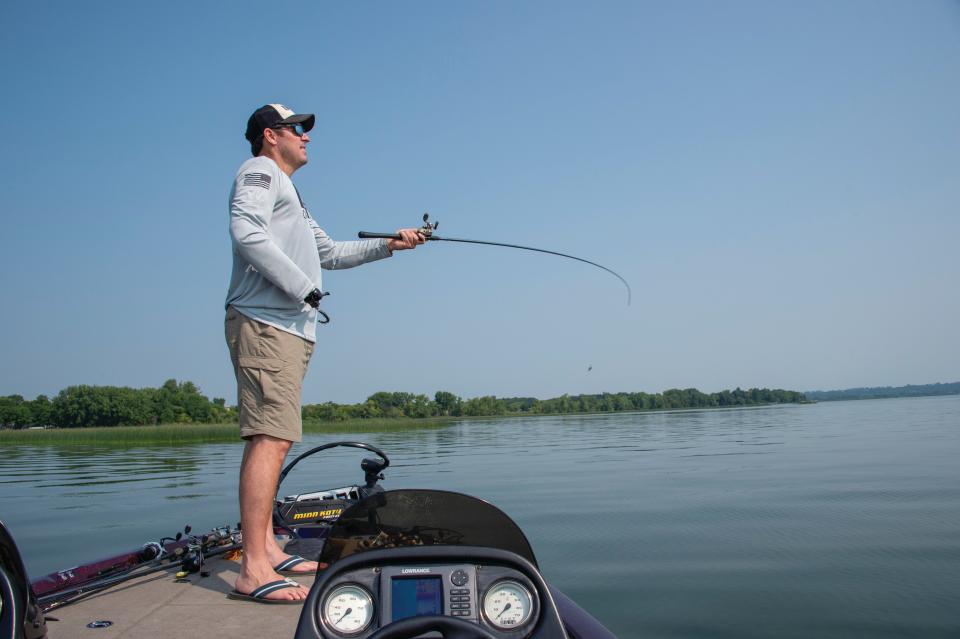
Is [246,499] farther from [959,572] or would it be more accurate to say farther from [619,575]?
[959,572]

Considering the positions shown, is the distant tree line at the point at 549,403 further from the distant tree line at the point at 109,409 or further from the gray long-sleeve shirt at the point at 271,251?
the gray long-sleeve shirt at the point at 271,251

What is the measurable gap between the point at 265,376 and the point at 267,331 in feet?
0.72

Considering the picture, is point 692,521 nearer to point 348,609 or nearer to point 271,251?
point 271,251

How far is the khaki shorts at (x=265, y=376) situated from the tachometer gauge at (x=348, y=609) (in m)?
1.55

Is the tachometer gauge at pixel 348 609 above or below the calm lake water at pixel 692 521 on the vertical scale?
above

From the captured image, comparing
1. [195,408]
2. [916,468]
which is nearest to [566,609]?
[916,468]

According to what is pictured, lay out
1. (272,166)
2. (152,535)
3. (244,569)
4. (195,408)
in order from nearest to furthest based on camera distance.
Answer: (244,569) → (272,166) → (152,535) → (195,408)

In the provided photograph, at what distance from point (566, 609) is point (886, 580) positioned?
348cm

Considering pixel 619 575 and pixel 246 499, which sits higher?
pixel 246 499

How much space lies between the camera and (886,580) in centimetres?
430

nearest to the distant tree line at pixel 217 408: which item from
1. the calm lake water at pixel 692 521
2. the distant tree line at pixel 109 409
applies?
the distant tree line at pixel 109 409

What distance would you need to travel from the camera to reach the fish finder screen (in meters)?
1.53

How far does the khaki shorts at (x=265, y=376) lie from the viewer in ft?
9.76

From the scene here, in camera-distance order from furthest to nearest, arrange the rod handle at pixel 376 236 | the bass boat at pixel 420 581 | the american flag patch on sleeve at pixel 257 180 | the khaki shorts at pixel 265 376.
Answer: the rod handle at pixel 376 236 → the american flag patch on sleeve at pixel 257 180 → the khaki shorts at pixel 265 376 → the bass boat at pixel 420 581
